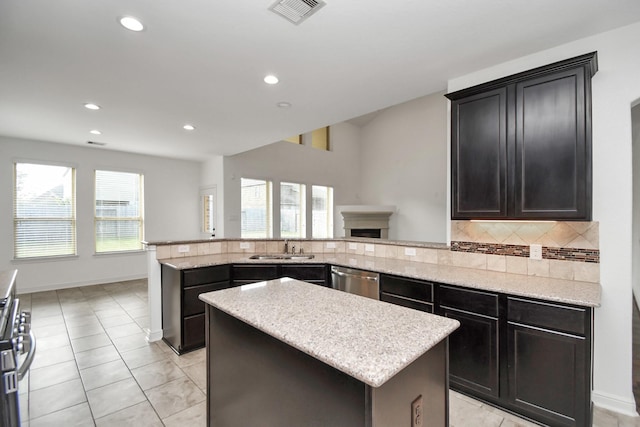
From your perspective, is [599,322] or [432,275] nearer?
[599,322]

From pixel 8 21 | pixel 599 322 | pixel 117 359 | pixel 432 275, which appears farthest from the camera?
pixel 117 359

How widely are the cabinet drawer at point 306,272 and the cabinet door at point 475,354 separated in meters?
1.39

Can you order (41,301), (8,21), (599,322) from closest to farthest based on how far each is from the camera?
(8,21), (599,322), (41,301)

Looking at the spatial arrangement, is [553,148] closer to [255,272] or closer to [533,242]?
[533,242]

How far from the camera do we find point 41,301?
4.61m

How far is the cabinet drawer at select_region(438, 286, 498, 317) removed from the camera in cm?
205

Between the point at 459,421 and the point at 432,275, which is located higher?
the point at 432,275

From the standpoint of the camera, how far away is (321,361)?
3.82 ft

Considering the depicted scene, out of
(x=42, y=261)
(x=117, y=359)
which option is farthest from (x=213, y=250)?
(x=42, y=261)

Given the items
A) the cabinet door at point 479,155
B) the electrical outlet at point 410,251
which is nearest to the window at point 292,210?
the electrical outlet at point 410,251

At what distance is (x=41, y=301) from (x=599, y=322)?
22.6ft

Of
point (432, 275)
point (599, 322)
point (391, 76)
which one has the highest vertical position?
point (391, 76)

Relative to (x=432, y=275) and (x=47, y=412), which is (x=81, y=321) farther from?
(x=432, y=275)

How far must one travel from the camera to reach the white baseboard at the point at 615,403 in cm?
196
